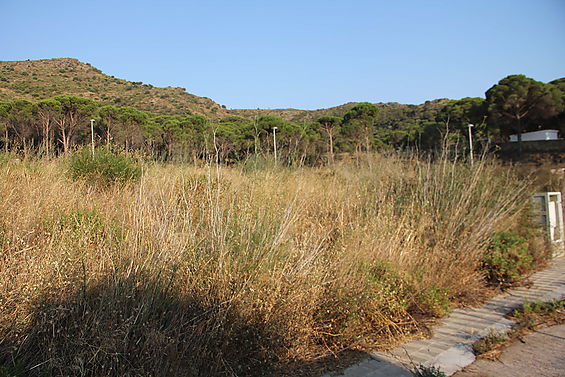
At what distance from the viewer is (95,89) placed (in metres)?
37.6

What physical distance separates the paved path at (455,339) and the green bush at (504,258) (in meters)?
0.25

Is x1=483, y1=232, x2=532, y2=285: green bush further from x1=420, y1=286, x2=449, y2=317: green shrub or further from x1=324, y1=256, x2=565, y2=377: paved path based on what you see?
x1=420, y1=286, x2=449, y2=317: green shrub

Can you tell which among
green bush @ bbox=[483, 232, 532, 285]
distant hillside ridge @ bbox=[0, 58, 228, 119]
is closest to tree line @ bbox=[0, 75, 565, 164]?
distant hillside ridge @ bbox=[0, 58, 228, 119]

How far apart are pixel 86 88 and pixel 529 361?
39.7 meters

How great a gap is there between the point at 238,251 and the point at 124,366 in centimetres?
123

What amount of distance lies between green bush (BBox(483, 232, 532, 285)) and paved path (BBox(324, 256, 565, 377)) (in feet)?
0.82

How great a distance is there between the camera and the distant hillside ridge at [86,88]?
28.2m

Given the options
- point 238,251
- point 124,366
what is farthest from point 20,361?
point 238,251

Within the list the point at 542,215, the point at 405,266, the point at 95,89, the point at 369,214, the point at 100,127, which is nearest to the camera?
the point at 405,266

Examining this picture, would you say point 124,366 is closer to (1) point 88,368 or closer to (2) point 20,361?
(1) point 88,368

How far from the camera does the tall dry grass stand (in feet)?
8.72

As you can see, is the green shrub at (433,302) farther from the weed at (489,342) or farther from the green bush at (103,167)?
the green bush at (103,167)

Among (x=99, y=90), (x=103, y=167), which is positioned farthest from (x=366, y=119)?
(x=99, y=90)

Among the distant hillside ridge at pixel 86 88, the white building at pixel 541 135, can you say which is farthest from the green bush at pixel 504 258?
the white building at pixel 541 135
